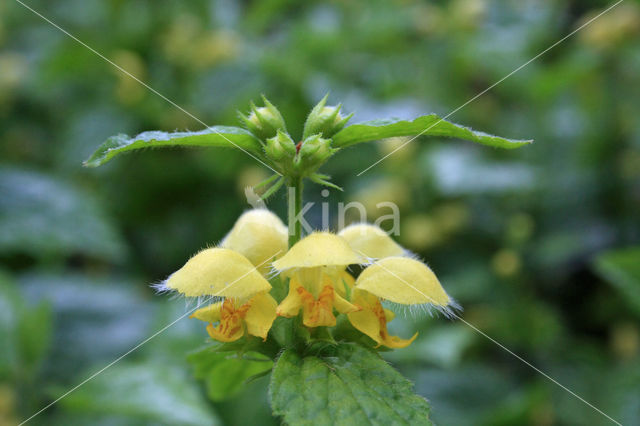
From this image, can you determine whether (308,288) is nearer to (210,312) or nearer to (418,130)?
(210,312)

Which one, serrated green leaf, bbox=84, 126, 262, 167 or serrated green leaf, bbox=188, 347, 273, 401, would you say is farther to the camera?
serrated green leaf, bbox=188, 347, 273, 401

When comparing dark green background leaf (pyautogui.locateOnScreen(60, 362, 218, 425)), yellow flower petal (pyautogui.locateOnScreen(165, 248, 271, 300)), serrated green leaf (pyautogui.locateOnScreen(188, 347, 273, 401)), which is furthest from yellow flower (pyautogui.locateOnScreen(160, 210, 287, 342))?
dark green background leaf (pyautogui.locateOnScreen(60, 362, 218, 425))

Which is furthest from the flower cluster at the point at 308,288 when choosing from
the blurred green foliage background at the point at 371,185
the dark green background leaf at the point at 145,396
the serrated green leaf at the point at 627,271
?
the serrated green leaf at the point at 627,271

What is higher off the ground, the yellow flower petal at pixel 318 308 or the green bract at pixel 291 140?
the green bract at pixel 291 140

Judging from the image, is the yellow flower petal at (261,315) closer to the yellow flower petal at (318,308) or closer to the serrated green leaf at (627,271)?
the yellow flower petal at (318,308)

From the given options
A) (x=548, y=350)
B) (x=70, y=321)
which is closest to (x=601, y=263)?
(x=548, y=350)

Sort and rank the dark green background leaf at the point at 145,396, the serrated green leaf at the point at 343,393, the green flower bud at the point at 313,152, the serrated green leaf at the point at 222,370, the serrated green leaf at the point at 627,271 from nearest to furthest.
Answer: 1. the serrated green leaf at the point at 343,393
2. the green flower bud at the point at 313,152
3. the serrated green leaf at the point at 222,370
4. the dark green background leaf at the point at 145,396
5. the serrated green leaf at the point at 627,271

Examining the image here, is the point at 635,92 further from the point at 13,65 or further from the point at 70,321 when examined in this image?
the point at 13,65

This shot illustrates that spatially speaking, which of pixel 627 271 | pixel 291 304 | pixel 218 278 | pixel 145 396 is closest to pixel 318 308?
pixel 291 304

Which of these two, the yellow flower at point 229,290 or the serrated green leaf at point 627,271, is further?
the serrated green leaf at point 627,271

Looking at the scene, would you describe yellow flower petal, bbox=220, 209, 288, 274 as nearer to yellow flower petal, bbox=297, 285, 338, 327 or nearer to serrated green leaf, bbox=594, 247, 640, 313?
yellow flower petal, bbox=297, 285, 338, 327
